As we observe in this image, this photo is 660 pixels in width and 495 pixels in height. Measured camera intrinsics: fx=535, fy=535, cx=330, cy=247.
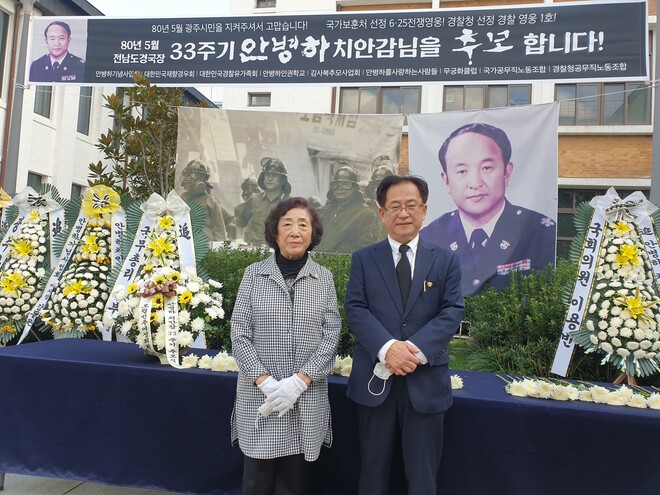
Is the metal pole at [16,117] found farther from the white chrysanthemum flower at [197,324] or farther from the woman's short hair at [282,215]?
the woman's short hair at [282,215]

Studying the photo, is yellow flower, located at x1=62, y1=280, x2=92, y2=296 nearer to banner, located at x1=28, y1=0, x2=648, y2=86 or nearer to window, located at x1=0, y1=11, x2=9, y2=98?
banner, located at x1=28, y1=0, x2=648, y2=86

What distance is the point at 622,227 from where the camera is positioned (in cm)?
330

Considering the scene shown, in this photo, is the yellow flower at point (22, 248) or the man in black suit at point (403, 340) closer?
the man in black suit at point (403, 340)

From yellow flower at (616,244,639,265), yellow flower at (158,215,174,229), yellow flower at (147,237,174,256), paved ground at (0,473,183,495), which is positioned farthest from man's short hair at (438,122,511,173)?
paved ground at (0,473,183,495)

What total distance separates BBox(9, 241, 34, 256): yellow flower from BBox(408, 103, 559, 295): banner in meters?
3.49

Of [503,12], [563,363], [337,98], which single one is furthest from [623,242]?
[337,98]

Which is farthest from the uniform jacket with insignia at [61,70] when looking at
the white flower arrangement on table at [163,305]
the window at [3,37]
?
the window at [3,37]

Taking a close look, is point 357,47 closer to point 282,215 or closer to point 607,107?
point 282,215

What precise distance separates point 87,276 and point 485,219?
351 cm

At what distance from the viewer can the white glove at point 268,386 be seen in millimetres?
2125

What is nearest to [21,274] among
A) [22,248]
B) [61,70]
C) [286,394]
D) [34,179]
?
[22,248]

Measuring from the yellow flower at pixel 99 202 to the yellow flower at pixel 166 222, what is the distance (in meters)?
0.73

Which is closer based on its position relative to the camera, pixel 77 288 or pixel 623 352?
pixel 623 352

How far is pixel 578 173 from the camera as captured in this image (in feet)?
36.1
